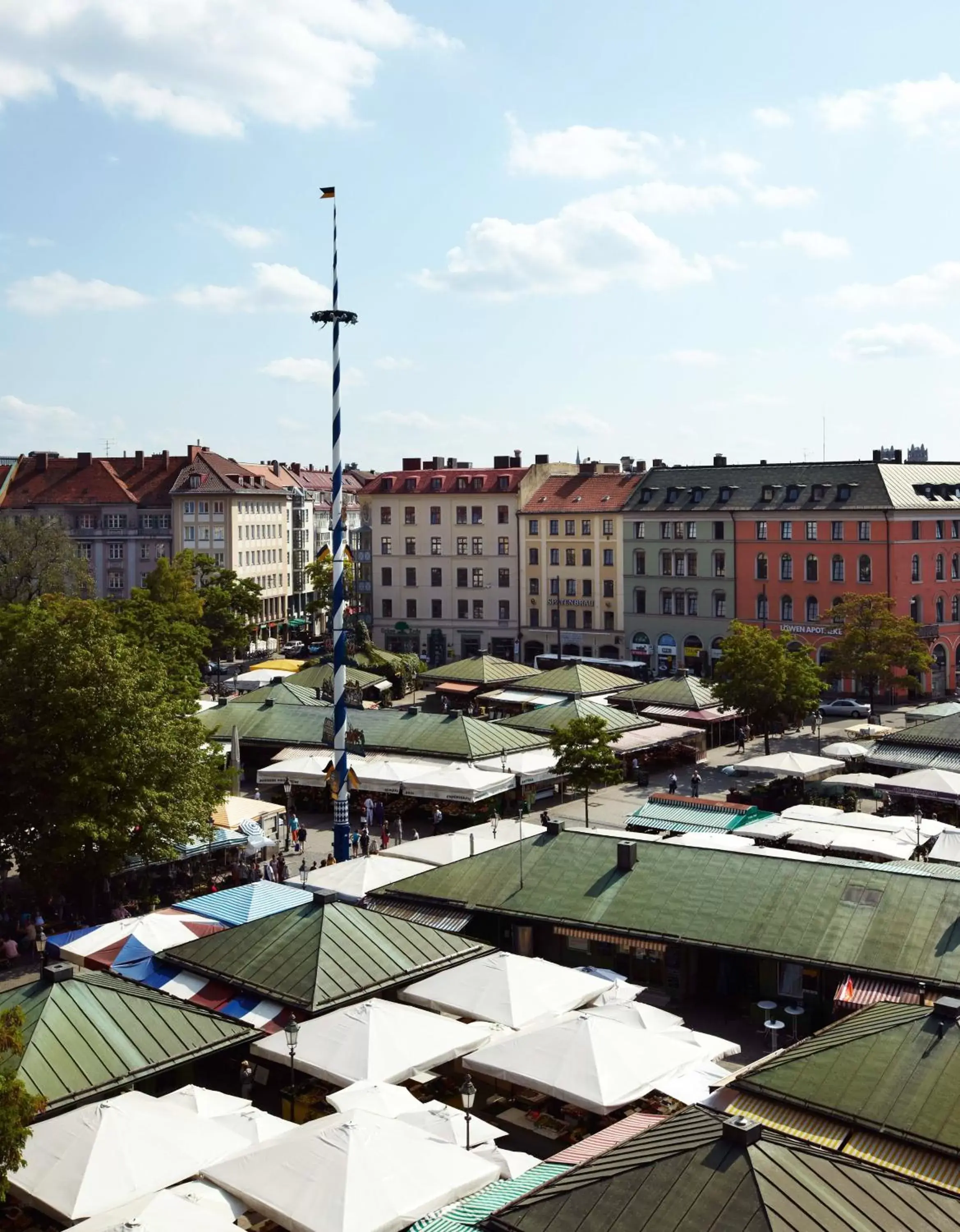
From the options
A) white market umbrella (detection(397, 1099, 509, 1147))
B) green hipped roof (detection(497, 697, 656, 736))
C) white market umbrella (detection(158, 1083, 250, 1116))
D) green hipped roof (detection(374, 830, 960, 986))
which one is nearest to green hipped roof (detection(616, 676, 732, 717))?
green hipped roof (detection(497, 697, 656, 736))

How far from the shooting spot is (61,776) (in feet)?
90.1

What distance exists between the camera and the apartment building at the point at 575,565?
75.6m

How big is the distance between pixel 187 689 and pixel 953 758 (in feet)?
74.6

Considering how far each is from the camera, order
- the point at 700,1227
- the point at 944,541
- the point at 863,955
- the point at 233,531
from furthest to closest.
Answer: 1. the point at 233,531
2. the point at 944,541
3. the point at 863,955
4. the point at 700,1227

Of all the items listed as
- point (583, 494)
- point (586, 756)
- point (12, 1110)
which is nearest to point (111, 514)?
point (583, 494)

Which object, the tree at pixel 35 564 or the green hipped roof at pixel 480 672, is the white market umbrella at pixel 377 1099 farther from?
the tree at pixel 35 564

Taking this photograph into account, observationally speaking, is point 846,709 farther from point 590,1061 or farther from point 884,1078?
point 884,1078

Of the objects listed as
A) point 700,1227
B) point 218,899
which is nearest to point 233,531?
point 218,899

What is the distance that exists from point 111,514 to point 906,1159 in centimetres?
8720

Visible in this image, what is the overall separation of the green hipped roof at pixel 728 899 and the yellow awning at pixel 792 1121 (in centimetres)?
620

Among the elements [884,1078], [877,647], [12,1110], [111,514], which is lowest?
[884,1078]

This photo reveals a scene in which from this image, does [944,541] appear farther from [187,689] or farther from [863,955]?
[863,955]

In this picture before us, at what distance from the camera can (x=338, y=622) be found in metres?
31.8

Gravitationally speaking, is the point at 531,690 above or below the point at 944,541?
below
